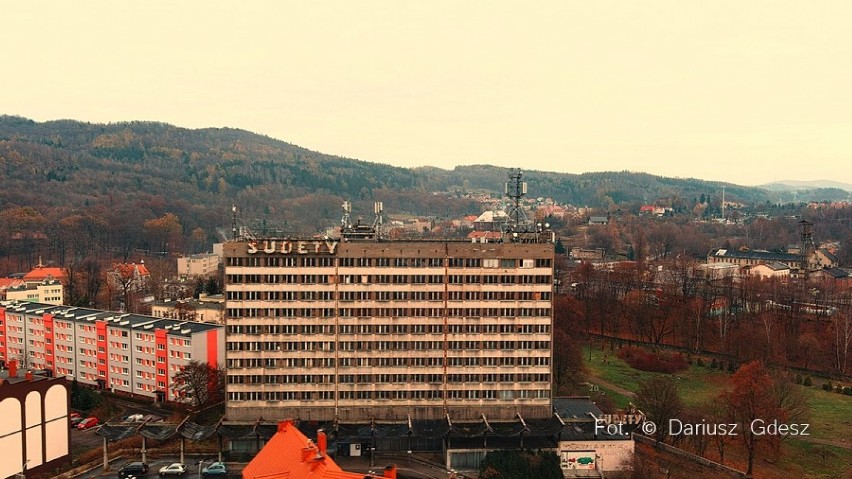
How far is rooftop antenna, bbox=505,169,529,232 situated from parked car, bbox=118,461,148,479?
3909cm

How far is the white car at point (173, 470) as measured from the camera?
52.1m

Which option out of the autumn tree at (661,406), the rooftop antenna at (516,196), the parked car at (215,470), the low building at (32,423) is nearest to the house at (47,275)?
the low building at (32,423)

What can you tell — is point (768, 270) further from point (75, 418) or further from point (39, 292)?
point (39, 292)

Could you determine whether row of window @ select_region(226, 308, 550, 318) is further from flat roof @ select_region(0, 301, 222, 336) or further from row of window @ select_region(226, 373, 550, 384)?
flat roof @ select_region(0, 301, 222, 336)

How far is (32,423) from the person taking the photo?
52219mm

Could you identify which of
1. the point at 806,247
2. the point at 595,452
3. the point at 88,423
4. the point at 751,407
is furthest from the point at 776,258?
the point at 88,423

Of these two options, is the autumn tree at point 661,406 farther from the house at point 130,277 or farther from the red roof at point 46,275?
the red roof at point 46,275

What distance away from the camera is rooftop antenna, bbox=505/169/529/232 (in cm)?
6875

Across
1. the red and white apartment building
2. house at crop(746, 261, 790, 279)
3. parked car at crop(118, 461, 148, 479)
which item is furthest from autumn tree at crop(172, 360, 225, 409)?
house at crop(746, 261, 790, 279)

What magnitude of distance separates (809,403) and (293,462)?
215 ft

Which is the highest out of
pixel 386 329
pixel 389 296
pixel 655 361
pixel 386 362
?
pixel 389 296

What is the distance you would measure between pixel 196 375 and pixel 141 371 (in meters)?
13.6

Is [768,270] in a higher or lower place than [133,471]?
higher

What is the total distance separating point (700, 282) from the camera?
5290 inches
